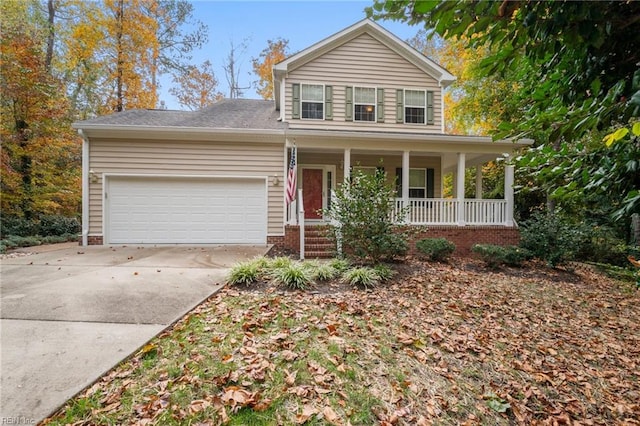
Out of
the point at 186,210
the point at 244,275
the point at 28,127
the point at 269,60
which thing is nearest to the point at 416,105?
the point at 186,210

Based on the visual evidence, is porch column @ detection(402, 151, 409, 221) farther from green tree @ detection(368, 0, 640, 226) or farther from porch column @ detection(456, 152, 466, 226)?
green tree @ detection(368, 0, 640, 226)

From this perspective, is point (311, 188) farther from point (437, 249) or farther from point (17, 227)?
point (17, 227)

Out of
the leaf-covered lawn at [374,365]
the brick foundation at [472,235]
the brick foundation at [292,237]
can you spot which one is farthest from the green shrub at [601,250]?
the brick foundation at [292,237]

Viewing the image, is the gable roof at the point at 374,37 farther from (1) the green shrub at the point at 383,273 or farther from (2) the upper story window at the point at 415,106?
(1) the green shrub at the point at 383,273

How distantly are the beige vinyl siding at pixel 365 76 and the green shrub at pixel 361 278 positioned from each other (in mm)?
6582

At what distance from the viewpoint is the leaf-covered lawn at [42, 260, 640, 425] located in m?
2.23

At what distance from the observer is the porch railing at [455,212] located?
9031 millimetres

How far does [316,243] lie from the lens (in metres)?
8.22

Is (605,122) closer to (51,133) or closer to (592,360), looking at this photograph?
(592,360)

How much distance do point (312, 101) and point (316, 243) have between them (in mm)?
5239

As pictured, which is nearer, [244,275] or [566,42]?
[566,42]

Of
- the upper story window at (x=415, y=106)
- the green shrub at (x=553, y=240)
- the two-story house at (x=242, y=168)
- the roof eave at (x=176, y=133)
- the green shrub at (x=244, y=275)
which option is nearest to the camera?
the green shrub at (x=244, y=275)

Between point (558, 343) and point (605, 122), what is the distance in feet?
10.0

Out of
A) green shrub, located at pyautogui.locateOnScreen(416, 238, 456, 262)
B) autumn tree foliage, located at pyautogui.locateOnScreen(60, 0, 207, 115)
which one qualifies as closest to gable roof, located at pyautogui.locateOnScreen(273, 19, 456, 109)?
green shrub, located at pyautogui.locateOnScreen(416, 238, 456, 262)
